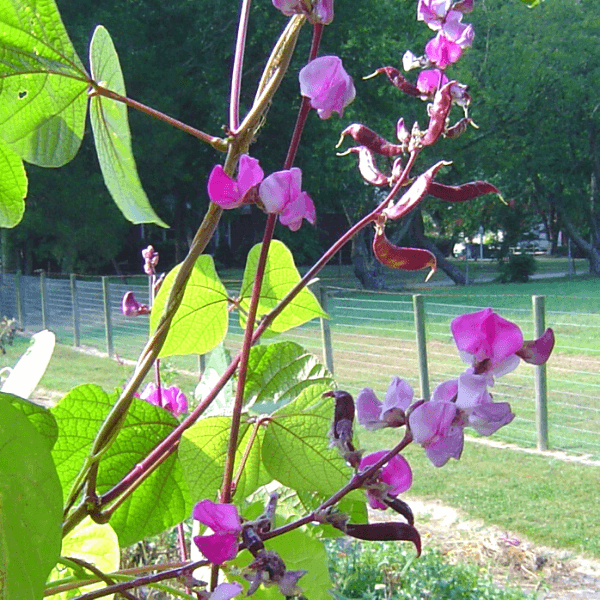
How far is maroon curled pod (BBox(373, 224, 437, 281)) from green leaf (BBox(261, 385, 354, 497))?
2.9 inches

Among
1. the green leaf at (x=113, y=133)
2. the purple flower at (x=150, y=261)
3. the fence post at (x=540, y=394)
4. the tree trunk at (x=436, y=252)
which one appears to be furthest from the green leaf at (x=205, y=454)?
the tree trunk at (x=436, y=252)

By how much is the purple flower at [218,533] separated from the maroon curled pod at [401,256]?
4.8 inches

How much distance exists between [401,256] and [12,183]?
183mm

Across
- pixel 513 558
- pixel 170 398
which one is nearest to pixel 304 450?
pixel 170 398

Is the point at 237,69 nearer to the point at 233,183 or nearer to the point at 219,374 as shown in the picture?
the point at 233,183

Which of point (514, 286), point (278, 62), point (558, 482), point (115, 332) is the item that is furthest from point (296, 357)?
point (514, 286)

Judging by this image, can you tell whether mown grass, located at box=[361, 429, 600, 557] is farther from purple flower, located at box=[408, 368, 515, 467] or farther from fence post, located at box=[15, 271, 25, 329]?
fence post, located at box=[15, 271, 25, 329]

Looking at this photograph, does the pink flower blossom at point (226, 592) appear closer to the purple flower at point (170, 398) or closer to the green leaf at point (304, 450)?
the green leaf at point (304, 450)

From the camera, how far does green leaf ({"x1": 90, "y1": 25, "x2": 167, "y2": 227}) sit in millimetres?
373

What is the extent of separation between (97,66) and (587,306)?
50.2 ft

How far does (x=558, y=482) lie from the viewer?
4996mm

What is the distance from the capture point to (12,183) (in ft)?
1.22

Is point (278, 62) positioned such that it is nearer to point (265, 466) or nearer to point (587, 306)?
point (265, 466)

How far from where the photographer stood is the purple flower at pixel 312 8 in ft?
1.03
